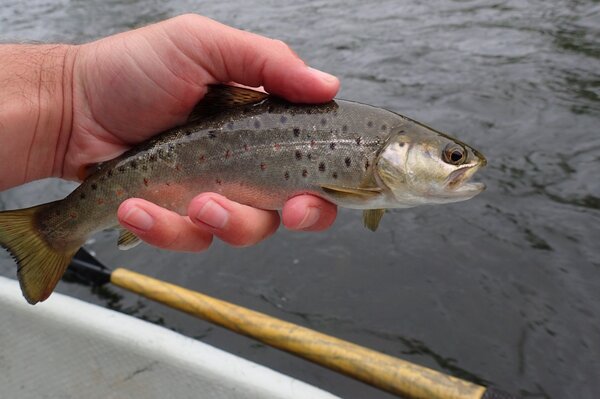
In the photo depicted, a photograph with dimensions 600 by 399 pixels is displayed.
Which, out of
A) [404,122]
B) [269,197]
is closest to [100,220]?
[269,197]

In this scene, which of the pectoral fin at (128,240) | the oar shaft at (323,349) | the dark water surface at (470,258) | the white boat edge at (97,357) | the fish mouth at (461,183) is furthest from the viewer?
the dark water surface at (470,258)

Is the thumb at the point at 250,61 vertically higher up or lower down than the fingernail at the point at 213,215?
higher up

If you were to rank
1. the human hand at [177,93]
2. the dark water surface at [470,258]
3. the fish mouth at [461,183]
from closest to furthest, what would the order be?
the fish mouth at [461,183] → the human hand at [177,93] → the dark water surface at [470,258]

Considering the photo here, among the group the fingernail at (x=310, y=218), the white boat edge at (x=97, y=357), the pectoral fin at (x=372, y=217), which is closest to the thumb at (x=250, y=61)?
the fingernail at (x=310, y=218)

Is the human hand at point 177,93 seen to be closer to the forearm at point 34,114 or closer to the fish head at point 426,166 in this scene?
the forearm at point 34,114

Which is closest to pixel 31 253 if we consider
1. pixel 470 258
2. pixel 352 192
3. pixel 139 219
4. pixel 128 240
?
pixel 128 240

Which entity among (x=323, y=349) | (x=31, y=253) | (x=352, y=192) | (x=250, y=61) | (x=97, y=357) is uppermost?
(x=250, y=61)

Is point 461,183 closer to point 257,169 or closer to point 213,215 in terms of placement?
point 257,169

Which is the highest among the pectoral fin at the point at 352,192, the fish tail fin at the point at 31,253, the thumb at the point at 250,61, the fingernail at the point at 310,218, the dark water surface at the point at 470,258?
the thumb at the point at 250,61
